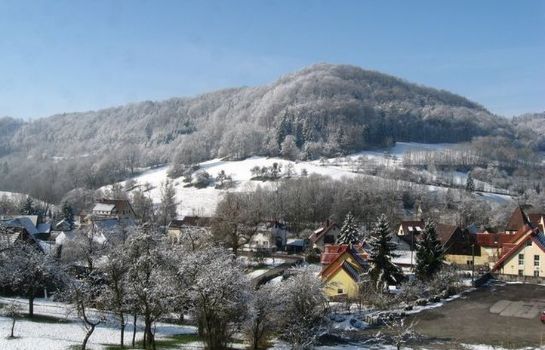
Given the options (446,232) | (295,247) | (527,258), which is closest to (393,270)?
(527,258)

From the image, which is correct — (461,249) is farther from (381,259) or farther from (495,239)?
(381,259)

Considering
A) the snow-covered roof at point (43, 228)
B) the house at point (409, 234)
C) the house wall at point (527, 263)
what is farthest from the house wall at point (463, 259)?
the snow-covered roof at point (43, 228)

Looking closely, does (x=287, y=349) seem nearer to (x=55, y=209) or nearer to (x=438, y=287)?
(x=438, y=287)

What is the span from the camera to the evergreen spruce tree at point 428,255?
135 feet

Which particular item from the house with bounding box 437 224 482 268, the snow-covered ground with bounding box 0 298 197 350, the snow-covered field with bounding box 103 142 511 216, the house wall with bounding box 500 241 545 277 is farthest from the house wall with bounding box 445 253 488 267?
the snow-covered field with bounding box 103 142 511 216

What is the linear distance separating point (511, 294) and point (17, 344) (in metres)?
32.4

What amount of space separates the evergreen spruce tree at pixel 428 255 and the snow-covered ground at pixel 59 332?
19.8 meters

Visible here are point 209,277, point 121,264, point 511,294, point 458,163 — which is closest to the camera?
point 209,277

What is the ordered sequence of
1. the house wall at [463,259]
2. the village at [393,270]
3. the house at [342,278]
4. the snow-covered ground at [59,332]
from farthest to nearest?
the house wall at [463,259], the house at [342,278], the village at [393,270], the snow-covered ground at [59,332]

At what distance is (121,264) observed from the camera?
23875mm

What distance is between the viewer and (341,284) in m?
38.1

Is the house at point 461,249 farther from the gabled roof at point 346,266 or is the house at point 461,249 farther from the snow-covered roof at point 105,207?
the snow-covered roof at point 105,207

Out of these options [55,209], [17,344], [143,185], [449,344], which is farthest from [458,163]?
[17,344]

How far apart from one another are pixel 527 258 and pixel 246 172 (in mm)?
110899
